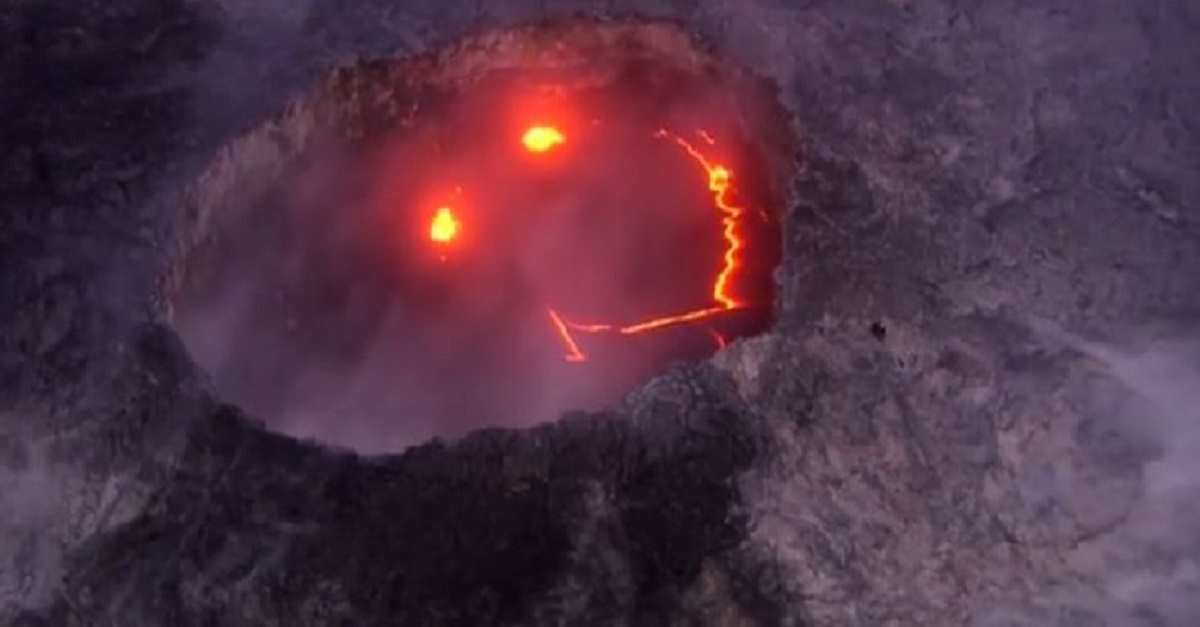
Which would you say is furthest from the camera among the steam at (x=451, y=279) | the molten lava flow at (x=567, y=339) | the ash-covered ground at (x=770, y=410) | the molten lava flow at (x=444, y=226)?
the molten lava flow at (x=444, y=226)

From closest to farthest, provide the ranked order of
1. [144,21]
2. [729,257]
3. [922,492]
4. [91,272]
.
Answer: [922,492], [91,272], [729,257], [144,21]

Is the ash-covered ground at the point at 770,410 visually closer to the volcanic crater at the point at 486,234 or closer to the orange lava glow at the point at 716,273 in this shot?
the volcanic crater at the point at 486,234

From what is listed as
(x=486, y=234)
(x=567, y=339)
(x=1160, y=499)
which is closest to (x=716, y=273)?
(x=567, y=339)

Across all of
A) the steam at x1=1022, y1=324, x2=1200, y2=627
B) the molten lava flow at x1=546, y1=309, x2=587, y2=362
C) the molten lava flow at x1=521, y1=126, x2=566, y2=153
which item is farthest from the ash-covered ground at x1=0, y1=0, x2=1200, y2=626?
the molten lava flow at x1=546, y1=309, x2=587, y2=362

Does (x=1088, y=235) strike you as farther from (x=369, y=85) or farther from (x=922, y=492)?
(x=369, y=85)

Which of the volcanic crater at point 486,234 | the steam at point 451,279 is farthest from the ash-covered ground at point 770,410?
the steam at point 451,279

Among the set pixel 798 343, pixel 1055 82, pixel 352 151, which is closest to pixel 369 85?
pixel 352 151

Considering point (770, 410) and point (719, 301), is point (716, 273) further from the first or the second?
point (770, 410)
